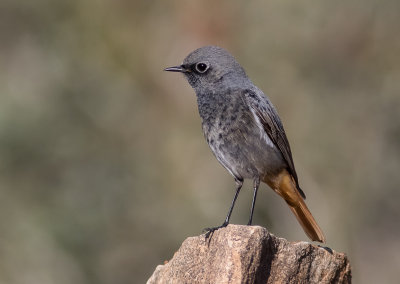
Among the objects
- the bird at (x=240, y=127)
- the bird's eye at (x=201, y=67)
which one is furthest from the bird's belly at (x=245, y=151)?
the bird's eye at (x=201, y=67)

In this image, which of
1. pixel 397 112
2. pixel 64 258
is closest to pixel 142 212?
pixel 64 258

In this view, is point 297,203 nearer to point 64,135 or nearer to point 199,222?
point 199,222

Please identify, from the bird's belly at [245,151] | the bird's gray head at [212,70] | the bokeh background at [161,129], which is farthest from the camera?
the bokeh background at [161,129]

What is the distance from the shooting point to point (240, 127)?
Result: 5758mm

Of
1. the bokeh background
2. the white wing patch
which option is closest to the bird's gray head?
the white wing patch

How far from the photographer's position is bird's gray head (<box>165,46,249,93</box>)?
598cm

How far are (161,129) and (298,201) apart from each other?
14.5ft

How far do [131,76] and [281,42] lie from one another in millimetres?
2080

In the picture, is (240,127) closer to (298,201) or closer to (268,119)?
(268,119)

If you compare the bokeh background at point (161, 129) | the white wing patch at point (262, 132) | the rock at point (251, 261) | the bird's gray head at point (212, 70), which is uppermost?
the bokeh background at point (161, 129)

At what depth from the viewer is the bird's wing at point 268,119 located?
19.0ft

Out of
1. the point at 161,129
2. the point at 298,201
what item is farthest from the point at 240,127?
the point at 161,129

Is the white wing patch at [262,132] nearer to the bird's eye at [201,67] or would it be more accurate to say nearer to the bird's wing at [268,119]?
the bird's wing at [268,119]

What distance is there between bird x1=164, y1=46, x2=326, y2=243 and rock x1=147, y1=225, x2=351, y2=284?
0.94 metres
